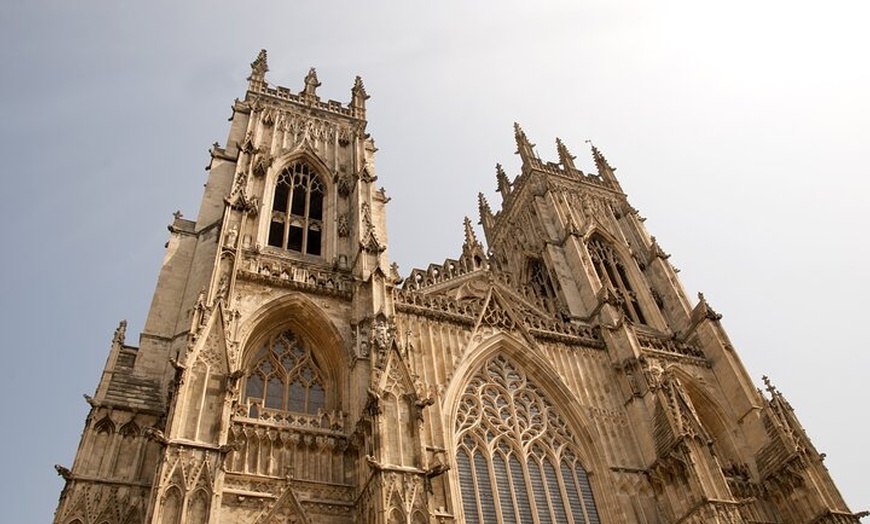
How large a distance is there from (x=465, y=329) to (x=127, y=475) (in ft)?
31.4

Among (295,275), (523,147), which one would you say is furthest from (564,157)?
(295,275)

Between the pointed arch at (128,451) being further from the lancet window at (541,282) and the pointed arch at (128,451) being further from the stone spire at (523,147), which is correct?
the stone spire at (523,147)

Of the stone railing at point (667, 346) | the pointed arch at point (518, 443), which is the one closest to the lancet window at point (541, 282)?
the stone railing at point (667, 346)

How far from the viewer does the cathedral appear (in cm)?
1317

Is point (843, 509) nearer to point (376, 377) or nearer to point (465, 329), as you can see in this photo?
point (465, 329)

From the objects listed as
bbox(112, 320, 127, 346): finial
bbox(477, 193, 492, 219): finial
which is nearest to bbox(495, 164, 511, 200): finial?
bbox(477, 193, 492, 219): finial

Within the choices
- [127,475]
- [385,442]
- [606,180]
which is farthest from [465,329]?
[606,180]

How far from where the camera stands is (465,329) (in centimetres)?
1922

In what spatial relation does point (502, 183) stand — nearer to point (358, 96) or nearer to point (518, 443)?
point (358, 96)

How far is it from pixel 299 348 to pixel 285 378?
1.20 meters

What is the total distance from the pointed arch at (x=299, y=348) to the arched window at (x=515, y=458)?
345 cm

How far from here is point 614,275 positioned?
87.4 feet

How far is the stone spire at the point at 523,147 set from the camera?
31984mm

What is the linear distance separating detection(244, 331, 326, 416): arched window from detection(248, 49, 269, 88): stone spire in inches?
502
